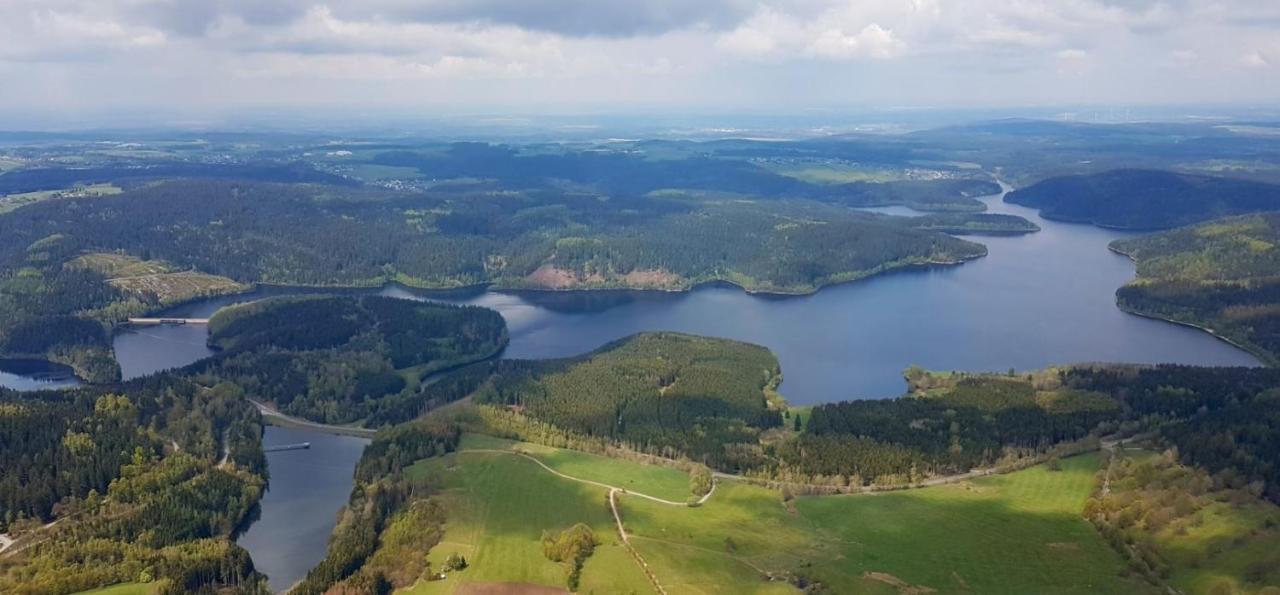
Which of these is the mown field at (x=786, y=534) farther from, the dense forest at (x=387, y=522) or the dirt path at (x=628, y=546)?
the dense forest at (x=387, y=522)

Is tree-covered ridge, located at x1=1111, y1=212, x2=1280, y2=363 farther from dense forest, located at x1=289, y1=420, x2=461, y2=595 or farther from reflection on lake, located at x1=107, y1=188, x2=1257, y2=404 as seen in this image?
dense forest, located at x1=289, y1=420, x2=461, y2=595

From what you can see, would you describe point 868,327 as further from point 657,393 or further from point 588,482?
point 588,482

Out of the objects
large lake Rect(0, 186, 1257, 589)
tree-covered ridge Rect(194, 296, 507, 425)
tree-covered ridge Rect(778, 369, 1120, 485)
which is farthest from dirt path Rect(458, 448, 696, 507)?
tree-covered ridge Rect(194, 296, 507, 425)

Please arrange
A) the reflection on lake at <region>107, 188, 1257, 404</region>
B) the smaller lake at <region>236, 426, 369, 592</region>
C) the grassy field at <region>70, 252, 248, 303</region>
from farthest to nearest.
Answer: the grassy field at <region>70, 252, 248, 303</region> → the reflection on lake at <region>107, 188, 1257, 404</region> → the smaller lake at <region>236, 426, 369, 592</region>

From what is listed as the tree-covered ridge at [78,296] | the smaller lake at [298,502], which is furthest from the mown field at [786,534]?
the tree-covered ridge at [78,296]

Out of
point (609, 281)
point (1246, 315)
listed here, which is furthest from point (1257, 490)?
point (609, 281)

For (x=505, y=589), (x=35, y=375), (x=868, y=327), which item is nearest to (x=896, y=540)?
(x=505, y=589)
